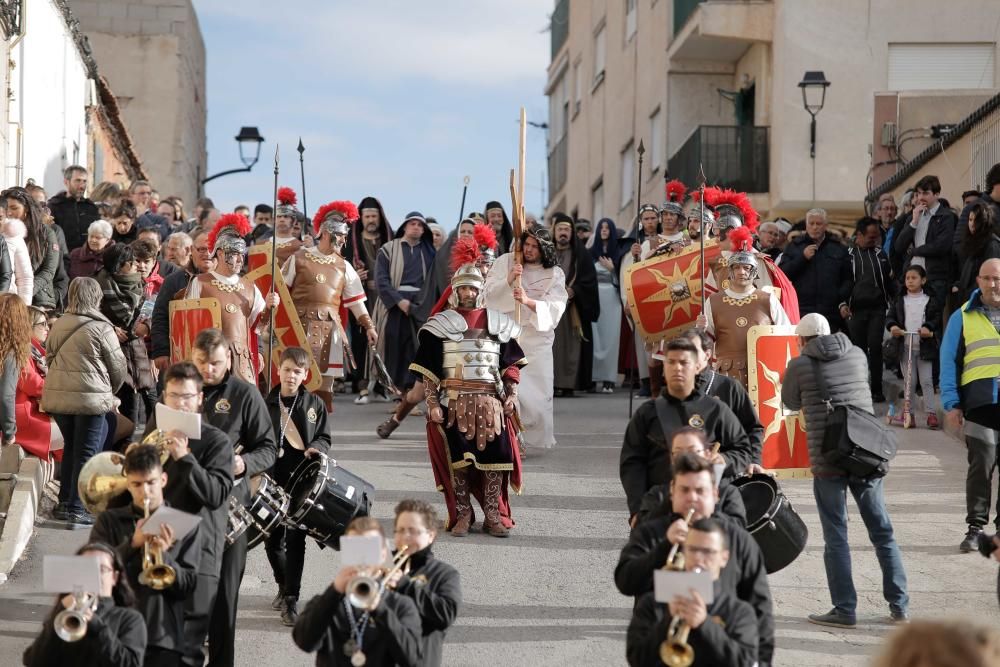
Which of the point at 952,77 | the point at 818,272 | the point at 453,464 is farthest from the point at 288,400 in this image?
the point at 952,77

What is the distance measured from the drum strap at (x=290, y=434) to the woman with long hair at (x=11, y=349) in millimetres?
2452

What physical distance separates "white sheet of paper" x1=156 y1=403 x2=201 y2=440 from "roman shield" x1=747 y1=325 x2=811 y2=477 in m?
5.96

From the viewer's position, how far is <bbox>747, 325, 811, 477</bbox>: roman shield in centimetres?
1269

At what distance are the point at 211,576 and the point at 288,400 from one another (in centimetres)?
211

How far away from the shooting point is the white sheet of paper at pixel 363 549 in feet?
21.1

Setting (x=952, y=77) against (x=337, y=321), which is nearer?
(x=337, y=321)

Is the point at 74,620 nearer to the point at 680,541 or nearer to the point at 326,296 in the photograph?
the point at 680,541

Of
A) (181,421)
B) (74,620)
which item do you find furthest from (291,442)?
(74,620)

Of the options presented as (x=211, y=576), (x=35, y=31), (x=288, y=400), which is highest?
(x=35, y=31)

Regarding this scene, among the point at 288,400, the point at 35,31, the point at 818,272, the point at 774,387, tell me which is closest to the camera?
→ the point at 288,400

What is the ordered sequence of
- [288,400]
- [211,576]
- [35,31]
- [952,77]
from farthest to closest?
[952,77] < [35,31] < [288,400] < [211,576]

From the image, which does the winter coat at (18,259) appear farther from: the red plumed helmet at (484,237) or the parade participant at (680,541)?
the parade participant at (680,541)

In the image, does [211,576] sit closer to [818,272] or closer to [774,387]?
[774,387]

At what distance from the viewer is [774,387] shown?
12805 millimetres
